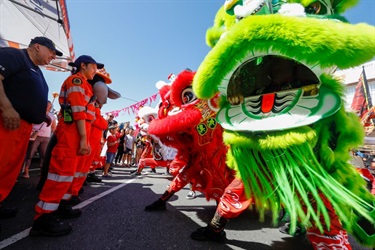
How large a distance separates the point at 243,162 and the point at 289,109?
0.40m

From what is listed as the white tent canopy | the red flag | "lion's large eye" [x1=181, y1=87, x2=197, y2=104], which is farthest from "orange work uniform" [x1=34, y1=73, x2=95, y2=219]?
the red flag

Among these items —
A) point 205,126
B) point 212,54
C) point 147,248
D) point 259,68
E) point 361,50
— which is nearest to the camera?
point 361,50

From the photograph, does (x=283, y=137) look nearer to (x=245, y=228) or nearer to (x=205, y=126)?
(x=205, y=126)

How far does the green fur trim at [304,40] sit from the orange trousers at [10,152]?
178 cm

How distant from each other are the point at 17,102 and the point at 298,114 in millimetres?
2082

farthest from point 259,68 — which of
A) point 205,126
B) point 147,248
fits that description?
point 147,248

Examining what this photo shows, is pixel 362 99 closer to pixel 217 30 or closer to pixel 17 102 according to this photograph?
pixel 217 30

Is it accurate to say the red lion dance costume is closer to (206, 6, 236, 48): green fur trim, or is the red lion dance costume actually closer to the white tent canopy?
(206, 6, 236, 48): green fur trim

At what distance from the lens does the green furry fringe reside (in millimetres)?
875

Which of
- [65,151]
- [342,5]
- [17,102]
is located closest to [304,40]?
[342,5]

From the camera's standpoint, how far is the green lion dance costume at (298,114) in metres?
0.87

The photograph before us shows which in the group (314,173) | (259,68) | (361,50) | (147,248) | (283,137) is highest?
(259,68)

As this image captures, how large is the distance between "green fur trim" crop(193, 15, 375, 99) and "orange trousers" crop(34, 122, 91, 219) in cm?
154

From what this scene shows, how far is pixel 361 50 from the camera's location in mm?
834
